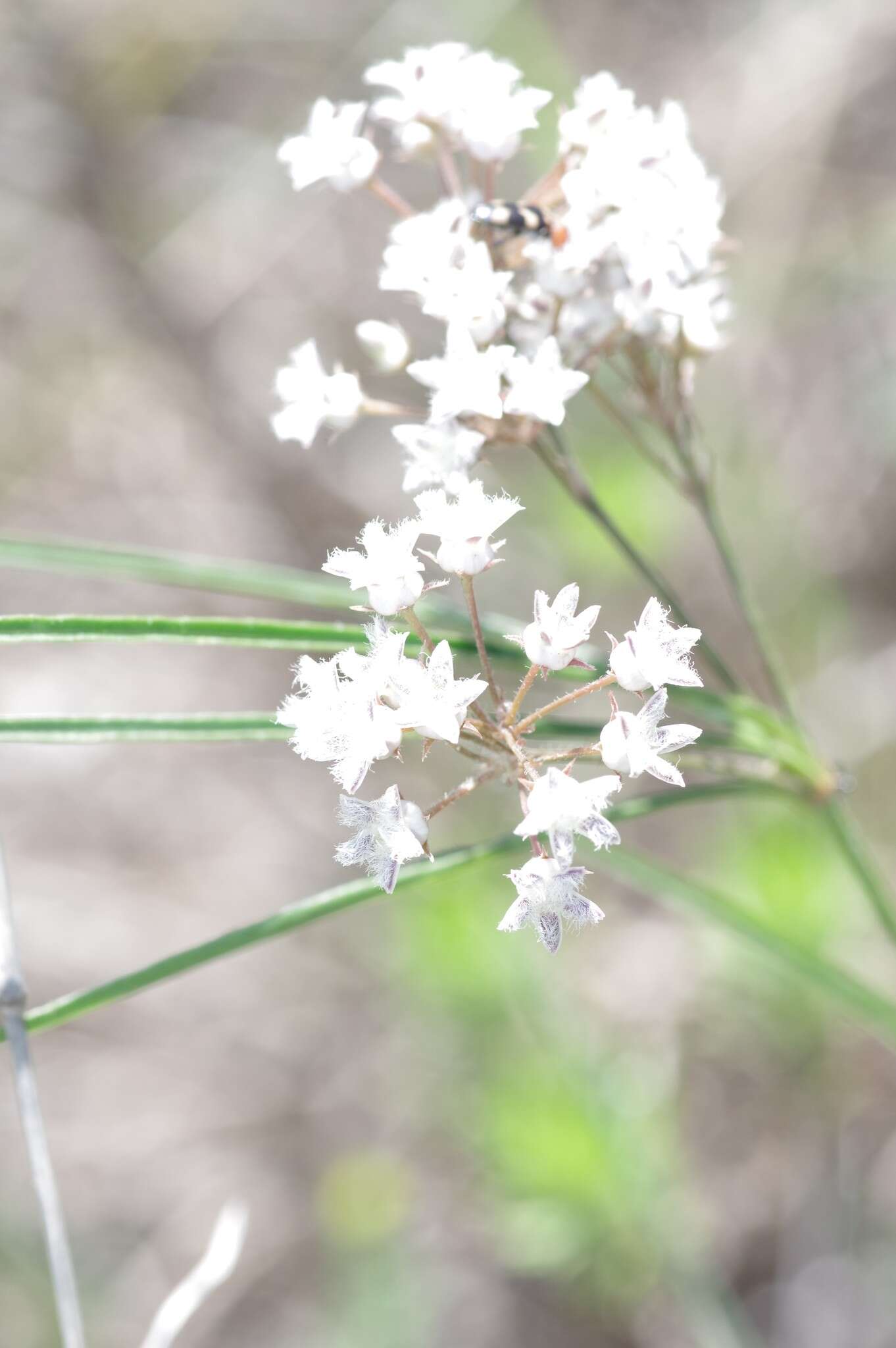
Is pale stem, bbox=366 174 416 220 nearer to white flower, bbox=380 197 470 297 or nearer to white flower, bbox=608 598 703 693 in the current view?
white flower, bbox=380 197 470 297

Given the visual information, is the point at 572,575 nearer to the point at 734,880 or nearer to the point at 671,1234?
the point at 734,880

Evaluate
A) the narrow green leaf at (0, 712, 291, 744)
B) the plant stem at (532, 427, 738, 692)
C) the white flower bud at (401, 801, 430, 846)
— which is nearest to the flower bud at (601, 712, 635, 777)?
the white flower bud at (401, 801, 430, 846)

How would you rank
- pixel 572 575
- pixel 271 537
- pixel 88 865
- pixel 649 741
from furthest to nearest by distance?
pixel 271 537, pixel 88 865, pixel 572 575, pixel 649 741

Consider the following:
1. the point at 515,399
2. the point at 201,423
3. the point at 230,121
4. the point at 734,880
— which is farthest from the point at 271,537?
the point at 515,399

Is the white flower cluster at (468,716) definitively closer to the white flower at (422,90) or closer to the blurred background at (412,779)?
the white flower at (422,90)

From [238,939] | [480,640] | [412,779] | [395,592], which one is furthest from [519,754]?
[412,779]

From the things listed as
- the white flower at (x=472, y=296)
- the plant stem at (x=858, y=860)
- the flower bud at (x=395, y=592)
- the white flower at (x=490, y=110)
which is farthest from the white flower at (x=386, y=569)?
the plant stem at (x=858, y=860)
